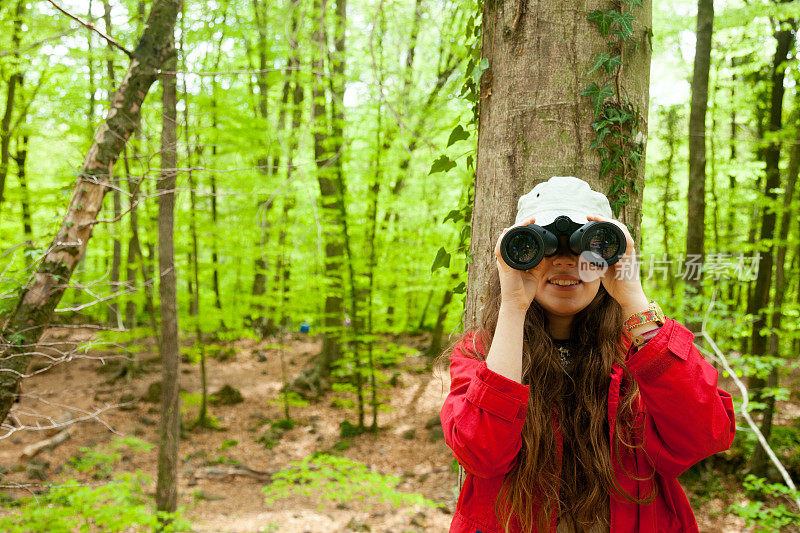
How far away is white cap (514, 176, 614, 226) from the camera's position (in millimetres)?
1166

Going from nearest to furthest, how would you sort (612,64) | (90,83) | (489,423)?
1. (489,423)
2. (612,64)
3. (90,83)

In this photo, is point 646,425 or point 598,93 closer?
point 646,425

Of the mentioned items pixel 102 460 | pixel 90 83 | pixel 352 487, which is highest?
pixel 90 83

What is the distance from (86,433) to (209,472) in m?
2.39

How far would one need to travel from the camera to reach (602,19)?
1297mm

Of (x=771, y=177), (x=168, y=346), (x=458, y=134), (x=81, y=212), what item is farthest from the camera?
(x=771, y=177)

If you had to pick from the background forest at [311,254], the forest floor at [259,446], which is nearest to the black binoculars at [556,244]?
the background forest at [311,254]

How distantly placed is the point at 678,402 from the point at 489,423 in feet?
1.45

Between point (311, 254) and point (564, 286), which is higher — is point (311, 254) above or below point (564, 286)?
below

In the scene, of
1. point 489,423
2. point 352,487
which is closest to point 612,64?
point 489,423

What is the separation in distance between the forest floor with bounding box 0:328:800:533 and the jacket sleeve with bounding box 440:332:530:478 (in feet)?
11.0

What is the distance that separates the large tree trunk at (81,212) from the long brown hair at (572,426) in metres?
2.33

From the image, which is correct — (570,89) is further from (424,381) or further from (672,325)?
(424,381)

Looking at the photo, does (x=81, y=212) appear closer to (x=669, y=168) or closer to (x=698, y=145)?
(x=698, y=145)
